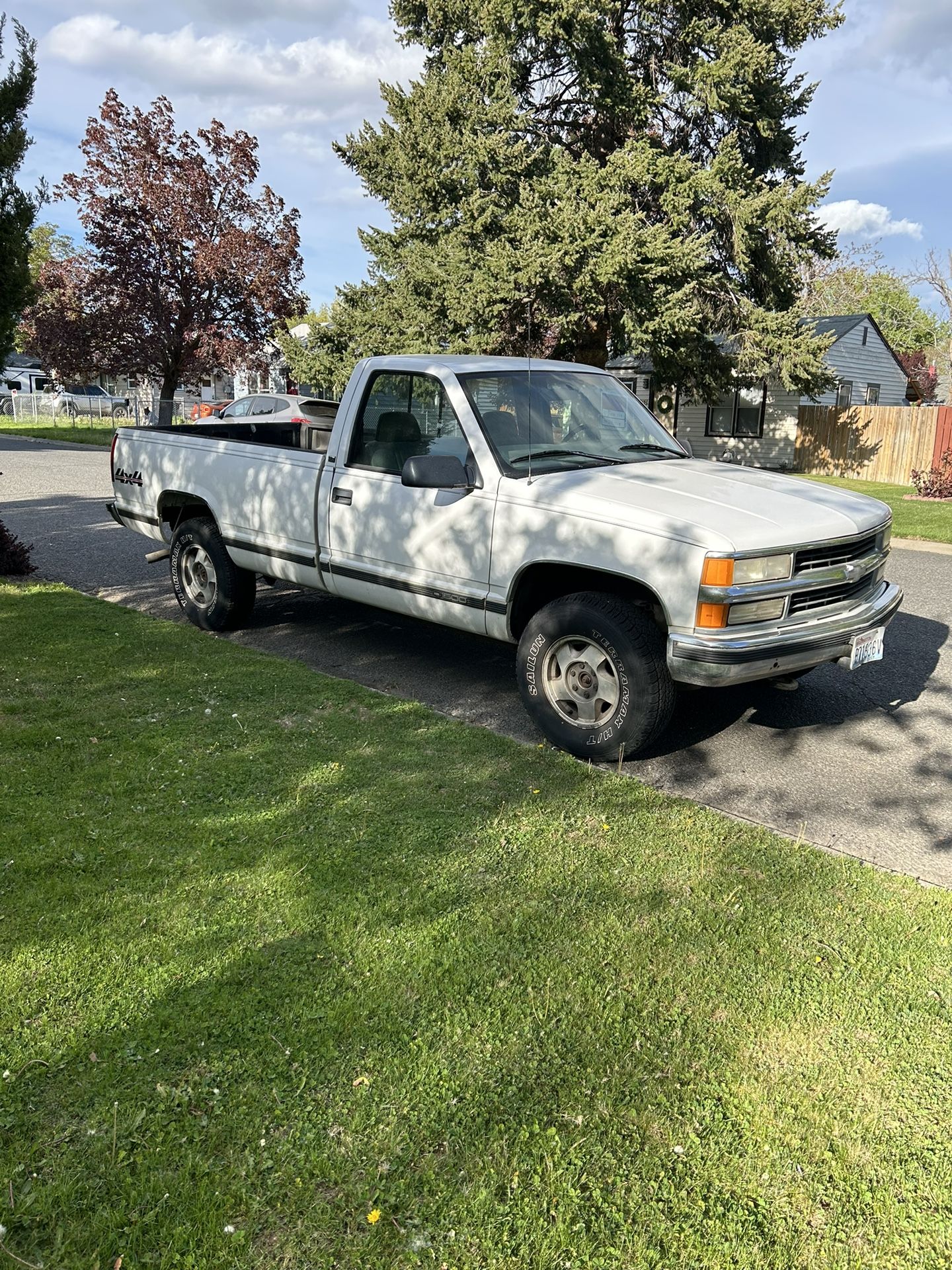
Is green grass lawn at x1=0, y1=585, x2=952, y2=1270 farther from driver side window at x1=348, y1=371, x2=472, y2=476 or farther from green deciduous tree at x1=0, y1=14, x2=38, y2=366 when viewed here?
green deciduous tree at x1=0, y1=14, x2=38, y2=366

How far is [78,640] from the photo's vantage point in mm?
6918

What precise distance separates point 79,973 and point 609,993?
1.70 meters

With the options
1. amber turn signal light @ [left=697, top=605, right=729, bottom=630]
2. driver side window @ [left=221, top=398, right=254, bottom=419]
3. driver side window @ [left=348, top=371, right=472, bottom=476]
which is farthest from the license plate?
driver side window @ [left=221, top=398, right=254, bottom=419]

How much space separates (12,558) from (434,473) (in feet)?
19.0

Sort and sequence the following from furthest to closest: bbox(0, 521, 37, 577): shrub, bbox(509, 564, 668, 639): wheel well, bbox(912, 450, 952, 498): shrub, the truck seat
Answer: bbox(912, 450, 952, 498): shrub → bbox(0, 521, 37, 577): shrub → the truck seat → bbox(509, 564, 668, 639): wheel well

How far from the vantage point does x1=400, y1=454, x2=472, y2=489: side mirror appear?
5207 mm

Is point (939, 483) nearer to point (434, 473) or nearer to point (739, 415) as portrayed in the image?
point (739, 415)

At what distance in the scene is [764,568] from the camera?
449 cm

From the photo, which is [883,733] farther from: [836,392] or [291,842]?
[836,392]

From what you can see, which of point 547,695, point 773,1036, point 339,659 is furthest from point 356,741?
point 773,1036

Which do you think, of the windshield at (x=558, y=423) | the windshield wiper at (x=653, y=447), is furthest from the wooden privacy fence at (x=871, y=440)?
the windshield at (x=558, y=423)

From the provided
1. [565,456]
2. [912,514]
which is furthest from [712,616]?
[912,514]

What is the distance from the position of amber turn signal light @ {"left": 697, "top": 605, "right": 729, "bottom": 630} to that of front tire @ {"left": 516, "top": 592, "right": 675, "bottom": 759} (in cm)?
39

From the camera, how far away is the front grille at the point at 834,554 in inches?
184
